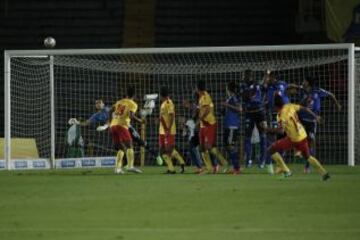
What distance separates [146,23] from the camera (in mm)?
32062

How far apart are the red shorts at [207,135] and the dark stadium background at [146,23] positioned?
35.7ft

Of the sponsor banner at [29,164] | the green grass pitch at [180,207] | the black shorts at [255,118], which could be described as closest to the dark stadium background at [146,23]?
the sponsor banner at [29,164]

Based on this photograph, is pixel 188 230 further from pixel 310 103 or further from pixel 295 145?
pixel 310 103

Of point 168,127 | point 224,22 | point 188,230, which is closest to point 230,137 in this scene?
point 168,127

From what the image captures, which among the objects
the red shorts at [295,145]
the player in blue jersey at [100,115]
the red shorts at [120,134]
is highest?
the player in blue jersey at [100,115]

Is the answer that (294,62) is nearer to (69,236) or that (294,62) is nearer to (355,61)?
(355,61)

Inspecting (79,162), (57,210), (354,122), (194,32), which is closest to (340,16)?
(354,122)

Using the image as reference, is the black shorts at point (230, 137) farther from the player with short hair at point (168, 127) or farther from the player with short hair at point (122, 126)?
the player with short hair at point (122, 126)

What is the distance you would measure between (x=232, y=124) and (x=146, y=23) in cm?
1168

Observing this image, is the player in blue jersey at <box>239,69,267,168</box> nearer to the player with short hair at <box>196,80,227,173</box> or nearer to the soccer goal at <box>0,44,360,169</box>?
the player with short hair at <box>196,80,227,173</box>

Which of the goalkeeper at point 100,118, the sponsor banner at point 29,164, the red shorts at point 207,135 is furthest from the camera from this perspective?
the goalkeeper at point 100,118

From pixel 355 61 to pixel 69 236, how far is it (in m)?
15.8

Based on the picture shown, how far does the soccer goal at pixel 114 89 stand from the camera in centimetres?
2514

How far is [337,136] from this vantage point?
86.5ft
